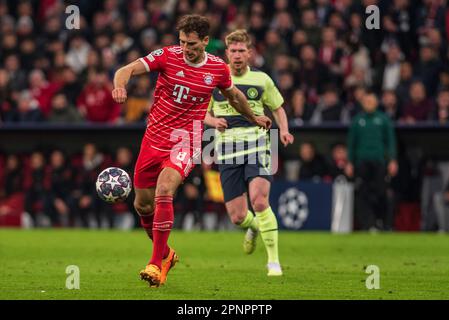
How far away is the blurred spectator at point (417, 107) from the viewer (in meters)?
20.7

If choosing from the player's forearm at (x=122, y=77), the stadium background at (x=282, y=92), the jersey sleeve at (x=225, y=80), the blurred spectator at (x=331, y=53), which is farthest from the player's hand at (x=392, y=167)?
the player's forearm at (x=122, y=77)

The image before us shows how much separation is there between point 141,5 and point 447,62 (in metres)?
8.27

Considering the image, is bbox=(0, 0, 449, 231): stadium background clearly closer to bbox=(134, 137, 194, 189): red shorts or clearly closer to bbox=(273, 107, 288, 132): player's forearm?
bbox=(273, 107, 288, 132): player's forearm

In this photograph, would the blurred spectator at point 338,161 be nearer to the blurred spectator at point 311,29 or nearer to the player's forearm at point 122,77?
the blurred spectator at point 311,29

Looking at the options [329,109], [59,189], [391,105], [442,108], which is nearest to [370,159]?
[391,105]

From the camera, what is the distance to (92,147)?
22422mm

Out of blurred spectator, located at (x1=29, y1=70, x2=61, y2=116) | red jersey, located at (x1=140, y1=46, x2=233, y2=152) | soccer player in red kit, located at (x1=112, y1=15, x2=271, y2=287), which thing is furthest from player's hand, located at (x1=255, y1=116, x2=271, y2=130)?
blurred spectator, located at (x1=29, y1=70, x2=61, y2=116)

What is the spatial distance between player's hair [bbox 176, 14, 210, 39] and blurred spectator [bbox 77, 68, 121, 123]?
12.4m

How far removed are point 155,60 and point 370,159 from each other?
1060 centimetres

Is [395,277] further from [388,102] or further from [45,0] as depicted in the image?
[45,0]

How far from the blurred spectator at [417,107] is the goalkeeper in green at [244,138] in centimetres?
869

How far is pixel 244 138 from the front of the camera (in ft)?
41.1

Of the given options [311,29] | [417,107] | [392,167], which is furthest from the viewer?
[311,29]

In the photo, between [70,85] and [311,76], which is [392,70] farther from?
[70,85]
